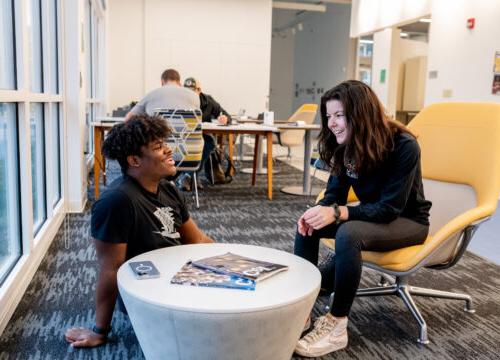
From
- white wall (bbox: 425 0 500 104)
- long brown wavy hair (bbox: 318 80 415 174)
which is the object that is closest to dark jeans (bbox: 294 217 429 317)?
long brown wavy hair (bbox: 318 80 415 174)

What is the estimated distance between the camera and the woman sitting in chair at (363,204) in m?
1.77

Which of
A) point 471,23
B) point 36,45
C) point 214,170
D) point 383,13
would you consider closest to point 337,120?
point 36,45

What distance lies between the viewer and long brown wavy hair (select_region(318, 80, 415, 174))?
5.94 feet

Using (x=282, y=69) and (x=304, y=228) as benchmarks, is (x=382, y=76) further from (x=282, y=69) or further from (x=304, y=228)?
(x=282, y=69)

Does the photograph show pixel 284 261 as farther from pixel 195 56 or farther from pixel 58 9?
pixel 195 56

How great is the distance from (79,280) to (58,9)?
6.87ft

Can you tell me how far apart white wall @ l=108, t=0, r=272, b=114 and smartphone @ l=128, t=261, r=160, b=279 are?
25.3 ft

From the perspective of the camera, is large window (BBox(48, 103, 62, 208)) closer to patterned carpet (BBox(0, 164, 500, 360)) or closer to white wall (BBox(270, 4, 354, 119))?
patterned carpet (BBox(0, 164, 500, 360))

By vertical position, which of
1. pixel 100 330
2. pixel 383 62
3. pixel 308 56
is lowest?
pixel 100 330

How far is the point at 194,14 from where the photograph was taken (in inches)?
352

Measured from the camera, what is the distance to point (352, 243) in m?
1.78

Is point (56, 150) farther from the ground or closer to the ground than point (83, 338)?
farther from the ground

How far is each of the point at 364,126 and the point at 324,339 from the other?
78 centimetres

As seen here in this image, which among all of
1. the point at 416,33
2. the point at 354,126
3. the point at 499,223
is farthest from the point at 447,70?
the point at 416,33
